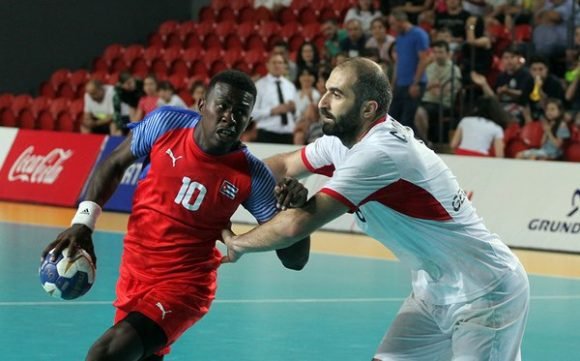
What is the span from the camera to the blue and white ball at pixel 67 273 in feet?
19.1

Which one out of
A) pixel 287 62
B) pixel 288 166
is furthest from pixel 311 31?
pixel 288 166

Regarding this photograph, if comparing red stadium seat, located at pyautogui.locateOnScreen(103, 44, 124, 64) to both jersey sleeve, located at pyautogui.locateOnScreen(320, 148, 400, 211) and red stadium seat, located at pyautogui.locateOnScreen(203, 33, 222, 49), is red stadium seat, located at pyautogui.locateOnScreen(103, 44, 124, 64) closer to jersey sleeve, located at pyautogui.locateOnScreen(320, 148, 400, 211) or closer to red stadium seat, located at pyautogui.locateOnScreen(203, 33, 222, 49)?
red stadium seat, located at pyautogui.locateOnScreen(203, 33, 222, 49)

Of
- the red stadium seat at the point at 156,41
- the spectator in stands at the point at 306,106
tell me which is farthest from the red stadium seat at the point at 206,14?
the spectator in stands at the point at 306,106

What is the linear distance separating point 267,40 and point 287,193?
1794 centimetres

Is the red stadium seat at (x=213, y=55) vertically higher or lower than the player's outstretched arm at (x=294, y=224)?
lower

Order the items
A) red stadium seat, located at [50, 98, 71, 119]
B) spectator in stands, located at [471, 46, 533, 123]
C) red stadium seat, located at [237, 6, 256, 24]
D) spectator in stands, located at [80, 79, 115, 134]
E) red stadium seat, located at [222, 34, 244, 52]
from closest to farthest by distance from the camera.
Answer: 1. spectator in stands, located at [471, 46, 533, 123]
2. spectator in stands, located at [80, 79, 115, 134]
3. red stadium seat, located at [50, 98, 71, 119]
4. red stadium seat, located at [222, 34, 244, 52]
5. red stadium seat, located at [237, 6, 256, 24]

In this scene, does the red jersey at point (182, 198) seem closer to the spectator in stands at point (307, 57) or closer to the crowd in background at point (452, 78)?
the crowd in background at point (452, 78)

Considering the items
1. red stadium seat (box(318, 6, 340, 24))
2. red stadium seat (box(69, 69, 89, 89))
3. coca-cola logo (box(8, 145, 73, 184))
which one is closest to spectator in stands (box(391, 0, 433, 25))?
red stadium seat (box(318, 6, 340, 24))

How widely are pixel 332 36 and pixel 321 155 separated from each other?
14.4m

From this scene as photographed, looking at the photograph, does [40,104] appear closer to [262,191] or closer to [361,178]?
[262,191]

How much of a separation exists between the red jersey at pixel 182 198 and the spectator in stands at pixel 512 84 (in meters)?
11.6

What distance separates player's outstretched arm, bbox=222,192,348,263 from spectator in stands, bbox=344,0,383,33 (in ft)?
50.0

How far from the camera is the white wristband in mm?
5953

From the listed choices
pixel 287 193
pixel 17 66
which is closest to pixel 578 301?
pixel 287 193
